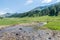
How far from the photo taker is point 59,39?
41.1 m

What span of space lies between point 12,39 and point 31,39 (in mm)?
4778

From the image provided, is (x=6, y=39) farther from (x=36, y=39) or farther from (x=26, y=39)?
(x=36, y=39)

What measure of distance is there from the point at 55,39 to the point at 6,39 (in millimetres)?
12362

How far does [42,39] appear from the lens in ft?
138

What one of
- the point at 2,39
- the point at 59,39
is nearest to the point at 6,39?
the point at 2,39

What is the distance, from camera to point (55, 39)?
41438 mm

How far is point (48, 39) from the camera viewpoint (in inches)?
1633

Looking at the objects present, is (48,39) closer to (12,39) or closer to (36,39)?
(36,39)

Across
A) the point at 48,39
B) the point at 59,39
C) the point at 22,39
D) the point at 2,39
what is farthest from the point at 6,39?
the point at 59,39

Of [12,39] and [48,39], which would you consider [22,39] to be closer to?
[12,39]

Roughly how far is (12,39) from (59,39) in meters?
11.7

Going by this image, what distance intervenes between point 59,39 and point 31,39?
7.01 m

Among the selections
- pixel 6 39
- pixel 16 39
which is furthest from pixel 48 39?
pixel 6 39

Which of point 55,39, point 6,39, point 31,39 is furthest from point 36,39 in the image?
point 6,39
